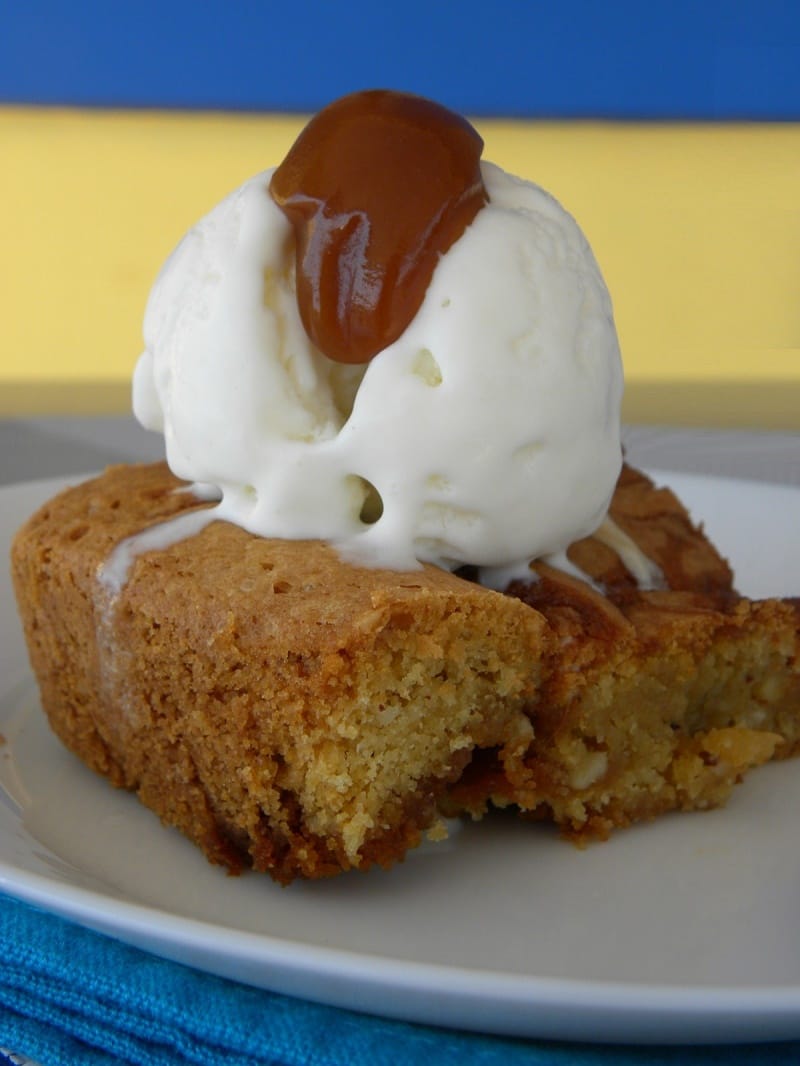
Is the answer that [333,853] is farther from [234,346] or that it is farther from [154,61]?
[154,61]

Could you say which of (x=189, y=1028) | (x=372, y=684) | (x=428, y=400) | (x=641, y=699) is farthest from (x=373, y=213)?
(x=189, y=1028)

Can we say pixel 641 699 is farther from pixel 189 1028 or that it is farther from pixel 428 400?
pixel 189 1028

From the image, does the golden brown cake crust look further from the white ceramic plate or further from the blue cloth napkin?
the blue cloth napkin

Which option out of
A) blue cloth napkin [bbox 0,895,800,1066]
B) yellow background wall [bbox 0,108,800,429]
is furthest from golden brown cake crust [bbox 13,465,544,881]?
yellow background wall [bbox 0,108,800,429]

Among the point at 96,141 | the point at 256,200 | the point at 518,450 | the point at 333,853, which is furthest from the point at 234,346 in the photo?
the point at 96,141

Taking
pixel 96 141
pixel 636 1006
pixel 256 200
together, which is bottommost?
pixel 96 141

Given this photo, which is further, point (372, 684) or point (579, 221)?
point (579, 221)

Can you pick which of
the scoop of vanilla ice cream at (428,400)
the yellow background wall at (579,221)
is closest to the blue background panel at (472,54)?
the yellow background wall at (579,221)
